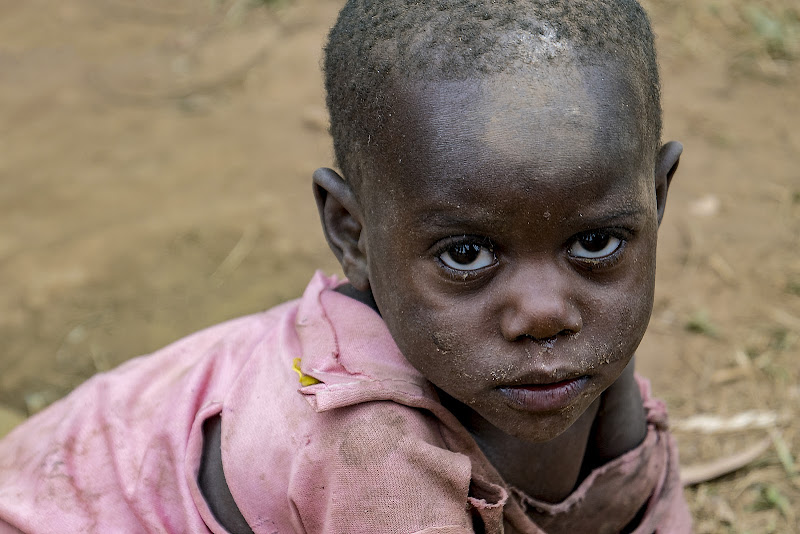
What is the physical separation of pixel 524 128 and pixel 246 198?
3.20 metres

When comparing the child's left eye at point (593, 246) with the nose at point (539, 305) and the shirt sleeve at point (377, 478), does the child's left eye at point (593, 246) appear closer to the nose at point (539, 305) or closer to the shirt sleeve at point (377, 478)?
the nose at point (539, 305)

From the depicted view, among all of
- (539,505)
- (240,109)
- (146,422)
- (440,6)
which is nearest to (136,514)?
(146,422)

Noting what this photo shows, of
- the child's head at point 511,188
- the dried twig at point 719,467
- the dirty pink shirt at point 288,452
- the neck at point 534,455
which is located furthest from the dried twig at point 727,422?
the child's head at point 511,188

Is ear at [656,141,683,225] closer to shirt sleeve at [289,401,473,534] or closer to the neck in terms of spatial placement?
the neck

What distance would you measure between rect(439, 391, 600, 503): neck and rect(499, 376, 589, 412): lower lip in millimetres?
339

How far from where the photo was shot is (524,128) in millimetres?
1583

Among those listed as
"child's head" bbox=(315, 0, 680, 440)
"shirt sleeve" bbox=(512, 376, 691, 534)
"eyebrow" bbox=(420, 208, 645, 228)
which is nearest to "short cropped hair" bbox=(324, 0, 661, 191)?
"child's head" bbox=(315, 0, 680, 440)

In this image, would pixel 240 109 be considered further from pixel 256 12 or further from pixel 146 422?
pixel 146 422

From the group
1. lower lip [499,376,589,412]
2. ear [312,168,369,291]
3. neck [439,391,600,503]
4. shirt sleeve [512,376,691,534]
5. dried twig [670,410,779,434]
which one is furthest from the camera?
dried twig [670,410,779,434]

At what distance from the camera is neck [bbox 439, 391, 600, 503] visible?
2090 mm

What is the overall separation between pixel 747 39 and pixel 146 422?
16.4ft

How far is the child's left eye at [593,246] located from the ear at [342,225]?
0.48 m

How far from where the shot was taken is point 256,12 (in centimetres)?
633

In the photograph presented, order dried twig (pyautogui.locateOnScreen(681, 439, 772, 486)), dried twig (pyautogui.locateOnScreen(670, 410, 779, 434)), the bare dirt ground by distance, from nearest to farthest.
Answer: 1. dried twig (pyautogui.locateOnScreen(681, 439, 772, 486))
2. dried twig (pyautogui.locateOnScreen(670, 410, 779, 434))
3. the bare dirt ground
